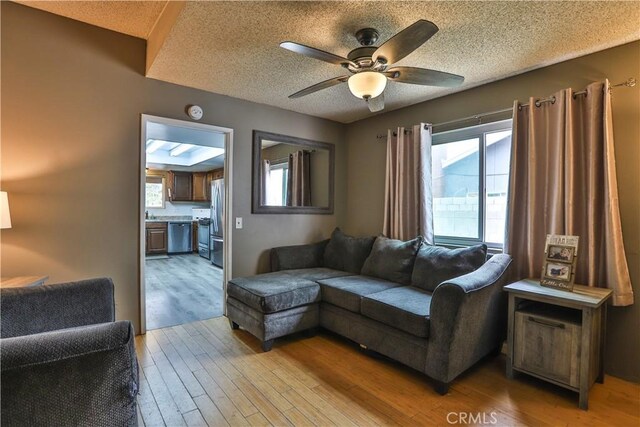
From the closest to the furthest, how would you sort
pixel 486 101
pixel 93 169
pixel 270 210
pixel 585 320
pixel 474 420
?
1. pixel 474 420
2. pixel 585 320
3. pixel 93 169
4. pixel 486 101
5. pixel 270 210

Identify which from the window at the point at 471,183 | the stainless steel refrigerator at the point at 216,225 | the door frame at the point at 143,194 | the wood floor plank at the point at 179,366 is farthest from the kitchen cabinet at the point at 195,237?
the window at the point at 471,183

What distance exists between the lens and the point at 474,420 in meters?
1.82

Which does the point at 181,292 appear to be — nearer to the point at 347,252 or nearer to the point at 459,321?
the point at 347,252

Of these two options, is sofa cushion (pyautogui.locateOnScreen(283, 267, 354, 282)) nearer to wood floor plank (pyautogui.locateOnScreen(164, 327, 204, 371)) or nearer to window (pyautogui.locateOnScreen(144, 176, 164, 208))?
wood floor plank (pyautogui.locateOnScreen(164, 327, 204, 371))

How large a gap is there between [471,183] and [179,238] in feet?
23.1

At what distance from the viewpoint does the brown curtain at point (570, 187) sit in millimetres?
2215

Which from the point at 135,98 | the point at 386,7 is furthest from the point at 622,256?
the point at 135,98

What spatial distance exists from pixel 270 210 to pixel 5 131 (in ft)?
7.71

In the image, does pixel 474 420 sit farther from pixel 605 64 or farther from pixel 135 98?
pixel 135 98

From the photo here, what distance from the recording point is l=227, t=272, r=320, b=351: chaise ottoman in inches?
105

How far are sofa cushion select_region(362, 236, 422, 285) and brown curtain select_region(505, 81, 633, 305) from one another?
83cm

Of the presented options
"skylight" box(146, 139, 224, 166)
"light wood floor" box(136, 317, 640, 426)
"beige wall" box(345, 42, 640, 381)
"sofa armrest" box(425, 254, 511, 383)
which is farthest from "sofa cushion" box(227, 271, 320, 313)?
"skylight" box(146, 139, 224, 166)

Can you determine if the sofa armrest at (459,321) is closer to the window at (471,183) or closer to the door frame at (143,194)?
the window at (471,183)

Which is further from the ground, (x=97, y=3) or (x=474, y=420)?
(x=97, y=3)
